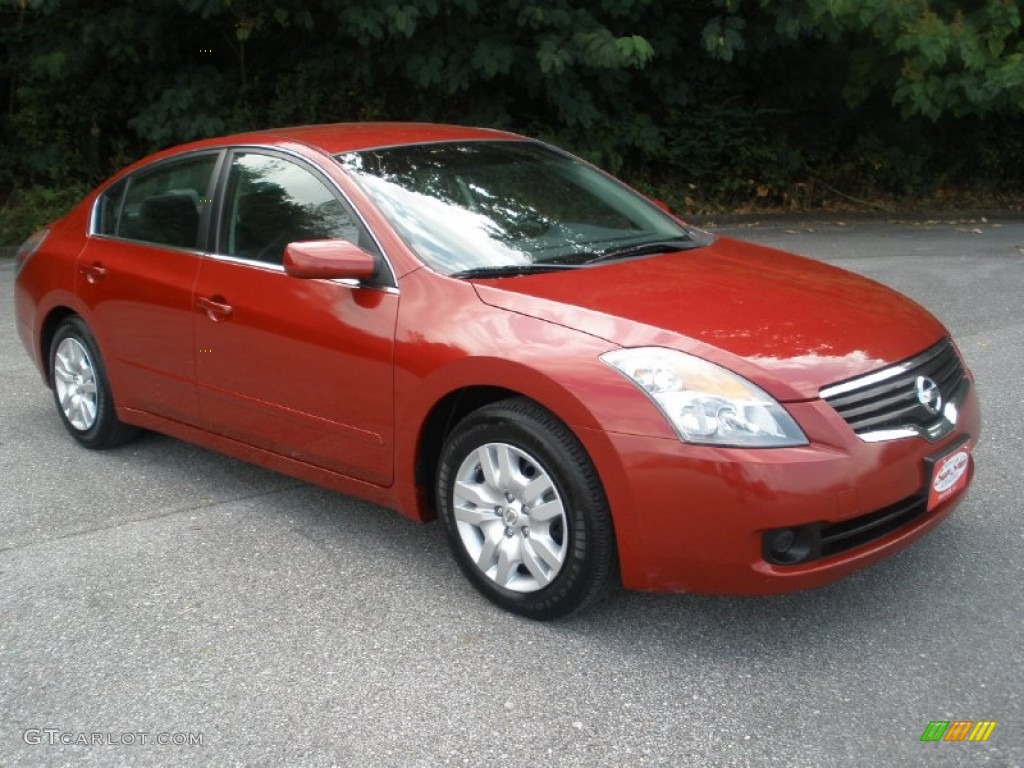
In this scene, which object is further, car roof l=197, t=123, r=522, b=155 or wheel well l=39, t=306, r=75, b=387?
wheel well l=39, t=306, r=75, b=387

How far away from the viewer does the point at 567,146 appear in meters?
14.1

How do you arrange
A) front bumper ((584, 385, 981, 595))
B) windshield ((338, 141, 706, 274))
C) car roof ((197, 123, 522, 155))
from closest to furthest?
front bumper ((584, 385, 981, 595)), windshield ((338, 141, 706, 274)), car roof ((197, 123, 522, 155))

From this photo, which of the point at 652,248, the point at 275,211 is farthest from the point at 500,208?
the point at 275,211

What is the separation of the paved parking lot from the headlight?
72 centimetres

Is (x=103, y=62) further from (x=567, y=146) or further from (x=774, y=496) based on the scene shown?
(x=774, y=496)

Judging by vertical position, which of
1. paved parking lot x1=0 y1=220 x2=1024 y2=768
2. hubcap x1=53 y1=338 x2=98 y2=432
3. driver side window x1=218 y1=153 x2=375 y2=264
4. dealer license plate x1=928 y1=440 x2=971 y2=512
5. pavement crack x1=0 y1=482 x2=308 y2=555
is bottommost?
pavement crack x1=0 y1=482 x2=308 y2=555

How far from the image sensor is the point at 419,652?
3.48m

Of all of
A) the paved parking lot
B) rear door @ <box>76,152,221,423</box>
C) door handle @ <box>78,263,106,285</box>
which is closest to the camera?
the paved parking lot

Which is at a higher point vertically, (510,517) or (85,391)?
(510,517)

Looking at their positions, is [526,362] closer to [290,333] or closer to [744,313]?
[744,313]

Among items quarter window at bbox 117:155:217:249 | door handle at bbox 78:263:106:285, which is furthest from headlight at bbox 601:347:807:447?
door handle at bbox 78:263:106:285

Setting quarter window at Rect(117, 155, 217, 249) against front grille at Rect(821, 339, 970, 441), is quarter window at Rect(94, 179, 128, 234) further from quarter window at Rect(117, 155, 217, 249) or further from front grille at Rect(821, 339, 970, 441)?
front grille at Rect(821, 339, 970, 441)

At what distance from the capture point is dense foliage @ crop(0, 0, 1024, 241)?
505 inches

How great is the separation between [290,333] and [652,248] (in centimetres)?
142
